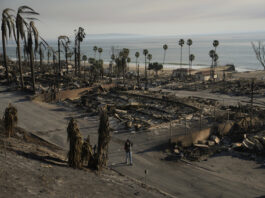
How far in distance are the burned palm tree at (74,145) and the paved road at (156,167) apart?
323cm

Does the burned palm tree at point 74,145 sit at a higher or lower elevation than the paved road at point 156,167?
higher

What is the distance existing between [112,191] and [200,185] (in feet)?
17.4

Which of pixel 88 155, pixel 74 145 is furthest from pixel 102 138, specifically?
pixel 74 145

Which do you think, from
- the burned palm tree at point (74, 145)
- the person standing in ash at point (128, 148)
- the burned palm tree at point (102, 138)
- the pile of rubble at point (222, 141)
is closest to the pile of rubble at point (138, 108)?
the pile of rubble at point (222, 141)

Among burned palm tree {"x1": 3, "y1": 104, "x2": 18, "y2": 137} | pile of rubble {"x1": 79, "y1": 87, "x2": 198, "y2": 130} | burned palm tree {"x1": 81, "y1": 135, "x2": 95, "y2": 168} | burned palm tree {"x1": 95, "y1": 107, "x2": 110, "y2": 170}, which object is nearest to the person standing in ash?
burned palm tree {"x1": 95, "y1": 107, "x2": 110, "y2": 170}

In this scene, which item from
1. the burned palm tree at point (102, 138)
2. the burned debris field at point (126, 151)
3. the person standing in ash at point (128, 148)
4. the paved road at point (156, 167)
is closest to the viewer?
the burned debris field at point (126, 151)

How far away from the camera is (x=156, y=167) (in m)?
16.7

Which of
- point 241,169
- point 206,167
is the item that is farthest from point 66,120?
point 241,169

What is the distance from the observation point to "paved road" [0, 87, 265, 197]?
45.9 ft

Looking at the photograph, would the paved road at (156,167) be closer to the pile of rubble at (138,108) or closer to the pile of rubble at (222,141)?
the pile of rubble at (222,141)

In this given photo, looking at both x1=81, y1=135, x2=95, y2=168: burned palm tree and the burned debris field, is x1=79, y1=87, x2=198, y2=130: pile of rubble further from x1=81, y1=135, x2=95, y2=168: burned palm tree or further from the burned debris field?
x1=81, y1=135, x2=95, y2=168: burned palm tree

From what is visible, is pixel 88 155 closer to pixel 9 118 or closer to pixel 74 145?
pixel 74 145

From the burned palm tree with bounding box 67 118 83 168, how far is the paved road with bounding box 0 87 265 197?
323 cm

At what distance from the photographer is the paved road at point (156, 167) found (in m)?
14.0
